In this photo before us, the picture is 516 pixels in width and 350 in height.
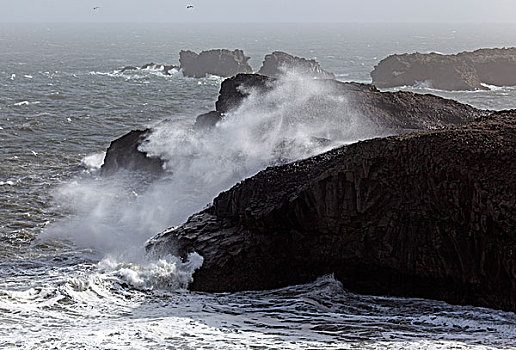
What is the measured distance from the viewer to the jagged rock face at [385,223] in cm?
1206

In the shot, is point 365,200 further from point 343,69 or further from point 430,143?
point 343,69

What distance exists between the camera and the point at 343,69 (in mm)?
80312

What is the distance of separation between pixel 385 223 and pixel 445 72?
50.3m

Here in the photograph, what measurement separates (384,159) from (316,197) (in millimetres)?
1761

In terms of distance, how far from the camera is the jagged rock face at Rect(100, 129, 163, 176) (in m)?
25.3

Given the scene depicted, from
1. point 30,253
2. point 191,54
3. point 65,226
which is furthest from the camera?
point 191,54

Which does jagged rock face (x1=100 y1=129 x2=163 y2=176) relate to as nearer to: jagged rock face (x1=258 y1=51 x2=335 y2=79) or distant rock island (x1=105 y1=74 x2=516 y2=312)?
distant rock island (x1=105 y1=74 x2=516 y2=312)

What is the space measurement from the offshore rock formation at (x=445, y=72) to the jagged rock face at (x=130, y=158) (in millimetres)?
39773

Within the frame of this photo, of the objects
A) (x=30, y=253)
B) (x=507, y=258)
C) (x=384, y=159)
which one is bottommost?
(x=30, y=253)

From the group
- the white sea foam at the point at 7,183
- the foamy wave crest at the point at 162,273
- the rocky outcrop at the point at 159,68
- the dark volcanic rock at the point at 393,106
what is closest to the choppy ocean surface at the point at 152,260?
the foamy wave crest at the point at 162,273

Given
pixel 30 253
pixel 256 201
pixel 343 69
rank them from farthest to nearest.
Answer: pixel 343 69 → pixel 30 253 → pixel 256 201

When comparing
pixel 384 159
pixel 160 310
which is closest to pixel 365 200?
pixel 384 159

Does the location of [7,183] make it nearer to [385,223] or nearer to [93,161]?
[93,161]

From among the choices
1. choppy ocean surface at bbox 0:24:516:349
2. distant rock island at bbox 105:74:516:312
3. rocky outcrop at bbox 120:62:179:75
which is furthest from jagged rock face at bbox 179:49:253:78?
distant rock island at bbox 105:74:516:312
